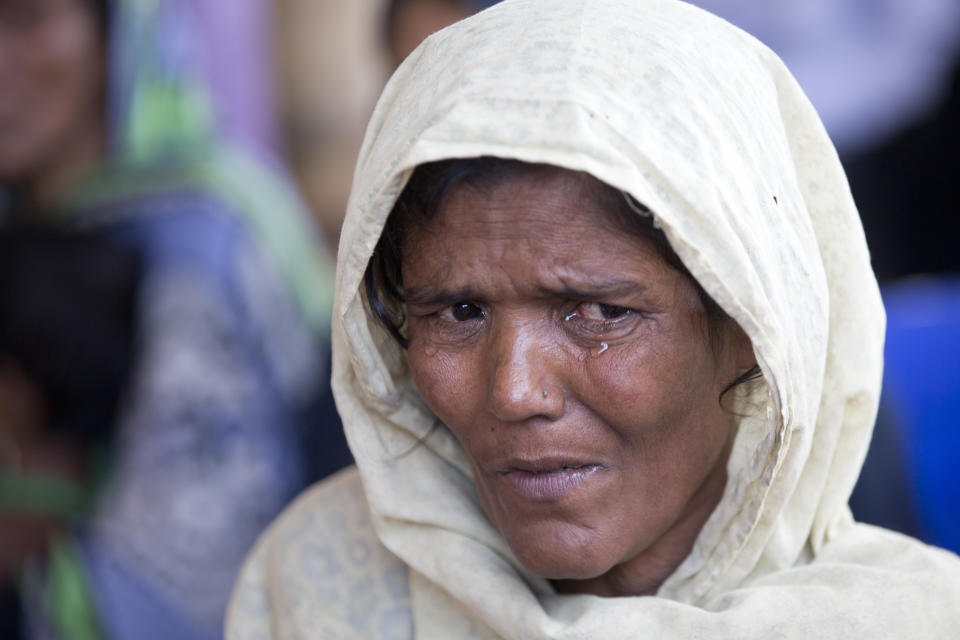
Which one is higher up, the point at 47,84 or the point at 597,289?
the point at 597,289

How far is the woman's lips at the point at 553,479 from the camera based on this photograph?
1479mm

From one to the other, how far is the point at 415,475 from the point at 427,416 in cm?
9

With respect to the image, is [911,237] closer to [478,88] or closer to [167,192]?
[167,192]

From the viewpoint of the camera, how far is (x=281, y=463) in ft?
11.1

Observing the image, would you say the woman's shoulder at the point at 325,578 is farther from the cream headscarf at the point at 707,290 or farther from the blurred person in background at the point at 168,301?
the blurred person in background at the point at 168,301

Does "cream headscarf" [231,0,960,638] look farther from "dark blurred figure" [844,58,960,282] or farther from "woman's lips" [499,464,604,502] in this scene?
"dark blurred figure" [844,58,960,282]

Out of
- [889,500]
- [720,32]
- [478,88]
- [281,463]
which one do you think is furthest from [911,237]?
[478,88]

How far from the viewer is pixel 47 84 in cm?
369

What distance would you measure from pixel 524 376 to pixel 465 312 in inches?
6.5

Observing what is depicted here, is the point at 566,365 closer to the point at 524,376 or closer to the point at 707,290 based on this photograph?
the point at 524,376

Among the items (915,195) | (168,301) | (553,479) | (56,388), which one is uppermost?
(553,479)

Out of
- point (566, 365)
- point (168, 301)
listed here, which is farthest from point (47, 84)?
point (566, 365)

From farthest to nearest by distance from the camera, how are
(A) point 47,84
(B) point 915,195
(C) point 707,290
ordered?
(B) point 915,195
(A) point 47,84
(C) point 707,290

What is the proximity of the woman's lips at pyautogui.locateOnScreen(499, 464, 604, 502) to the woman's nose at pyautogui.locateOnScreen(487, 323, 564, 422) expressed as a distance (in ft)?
0.27
